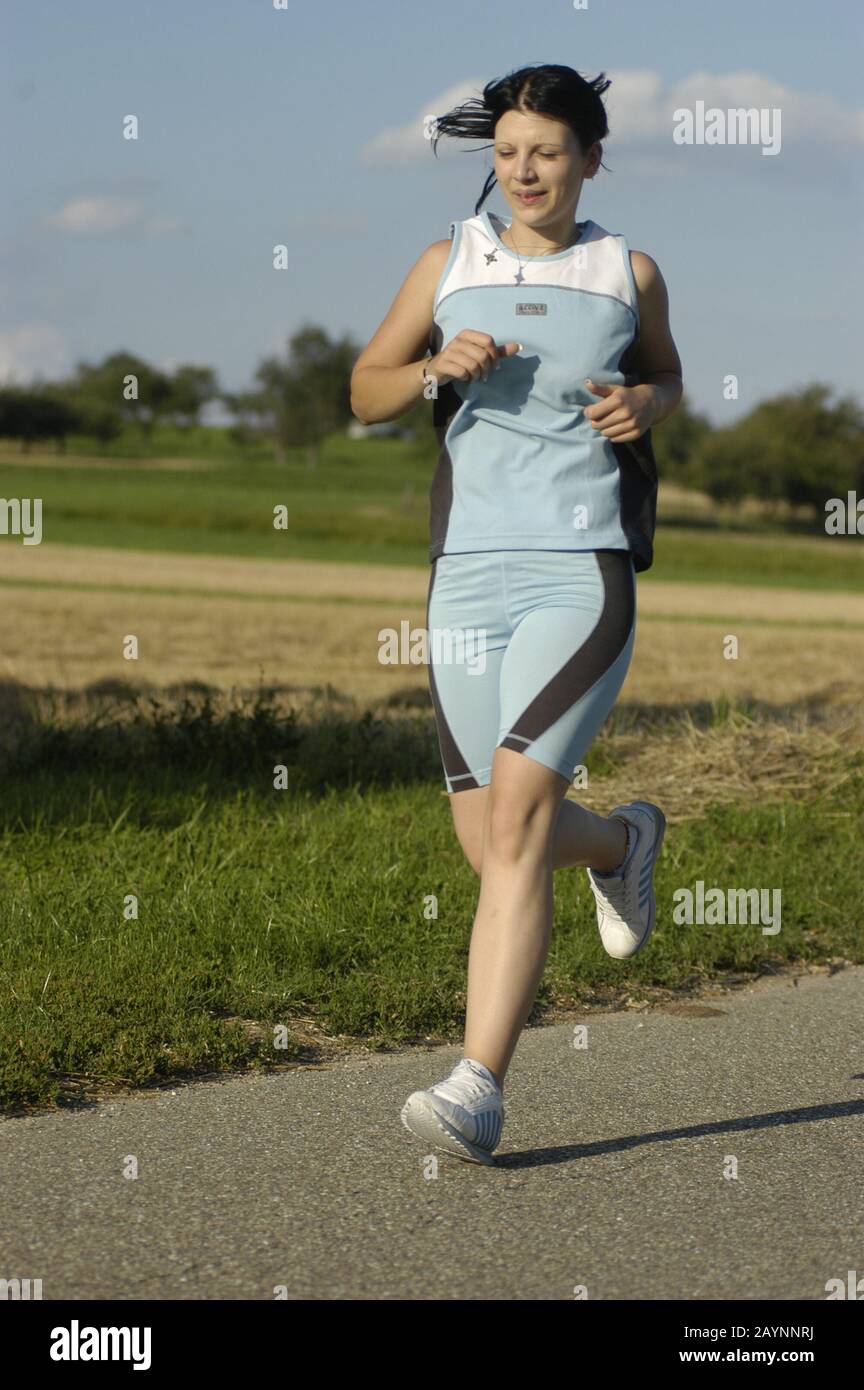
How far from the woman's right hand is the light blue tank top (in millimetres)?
90

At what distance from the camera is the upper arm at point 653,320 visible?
4016 millimetres

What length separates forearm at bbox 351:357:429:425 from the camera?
3.93 meters

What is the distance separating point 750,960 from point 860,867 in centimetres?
127

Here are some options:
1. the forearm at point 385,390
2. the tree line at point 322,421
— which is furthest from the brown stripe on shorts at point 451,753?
the tree line at point 322,421

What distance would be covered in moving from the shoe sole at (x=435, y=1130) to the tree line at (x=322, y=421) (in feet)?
241

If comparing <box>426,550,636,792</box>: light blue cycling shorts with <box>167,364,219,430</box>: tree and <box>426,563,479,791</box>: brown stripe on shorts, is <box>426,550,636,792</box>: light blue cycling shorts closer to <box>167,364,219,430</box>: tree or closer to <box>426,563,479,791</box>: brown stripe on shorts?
<box>426,563,479,791</box>: brown stripe on shorts

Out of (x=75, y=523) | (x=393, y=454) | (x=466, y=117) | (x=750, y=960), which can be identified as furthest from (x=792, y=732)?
(x=393, y=454)

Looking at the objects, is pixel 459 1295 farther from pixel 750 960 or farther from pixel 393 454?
pixel 393 454

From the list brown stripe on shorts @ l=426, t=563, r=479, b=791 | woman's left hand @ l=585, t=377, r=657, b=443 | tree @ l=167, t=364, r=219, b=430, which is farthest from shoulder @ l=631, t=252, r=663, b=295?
tree @ l=167, t=364, r=219, b=430

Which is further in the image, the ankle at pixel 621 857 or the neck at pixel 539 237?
the ankle at pixel 621 857

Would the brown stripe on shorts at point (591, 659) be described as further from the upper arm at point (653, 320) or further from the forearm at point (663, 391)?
the upper arm at point (653, 320)

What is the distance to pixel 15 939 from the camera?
5.29m

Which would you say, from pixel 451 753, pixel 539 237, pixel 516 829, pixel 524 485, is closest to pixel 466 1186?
pixel 516 829

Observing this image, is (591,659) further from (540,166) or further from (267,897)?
(267,897)
